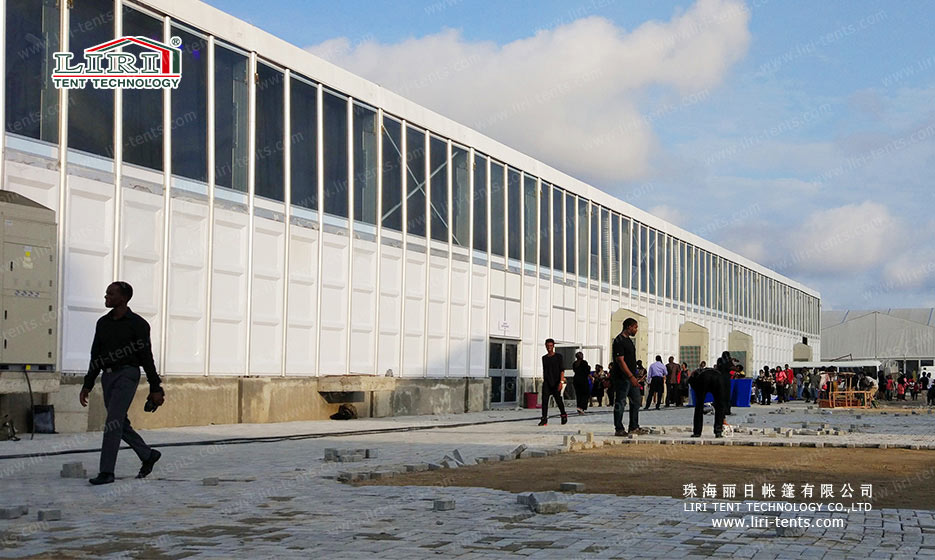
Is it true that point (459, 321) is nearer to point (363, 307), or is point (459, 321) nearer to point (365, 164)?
point (363, 307)

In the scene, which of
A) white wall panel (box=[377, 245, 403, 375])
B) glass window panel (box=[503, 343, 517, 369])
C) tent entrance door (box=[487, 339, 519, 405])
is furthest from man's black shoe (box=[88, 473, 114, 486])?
glass window panel (box=[503, 343, 517, 369])

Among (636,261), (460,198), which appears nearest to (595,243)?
(636,261)

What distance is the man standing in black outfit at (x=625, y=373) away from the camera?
17.9 meters


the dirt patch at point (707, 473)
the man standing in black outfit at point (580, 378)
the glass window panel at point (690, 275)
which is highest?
the glass window panel at point (690, 275)

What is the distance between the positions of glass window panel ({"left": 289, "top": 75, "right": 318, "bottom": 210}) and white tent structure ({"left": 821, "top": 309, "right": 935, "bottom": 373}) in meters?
82.3

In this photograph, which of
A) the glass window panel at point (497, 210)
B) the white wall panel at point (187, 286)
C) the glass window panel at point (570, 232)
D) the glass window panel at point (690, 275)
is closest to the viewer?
the white wall panel at point (187, 286)

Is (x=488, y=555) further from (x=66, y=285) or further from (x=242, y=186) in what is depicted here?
(x=242, y=186)

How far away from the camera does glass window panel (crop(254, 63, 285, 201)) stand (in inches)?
945

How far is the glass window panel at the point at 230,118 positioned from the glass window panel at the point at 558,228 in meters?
19.5

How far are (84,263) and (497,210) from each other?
1942cm

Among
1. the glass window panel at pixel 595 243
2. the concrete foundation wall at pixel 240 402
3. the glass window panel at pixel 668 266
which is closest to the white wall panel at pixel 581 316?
the glass window panel at pixel 595 243

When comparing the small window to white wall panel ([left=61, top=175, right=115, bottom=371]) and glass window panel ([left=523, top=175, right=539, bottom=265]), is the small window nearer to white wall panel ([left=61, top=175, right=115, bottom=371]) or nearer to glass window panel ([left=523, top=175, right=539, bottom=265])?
glass window panel ([left=523, top=175, right=539, bottom=265])

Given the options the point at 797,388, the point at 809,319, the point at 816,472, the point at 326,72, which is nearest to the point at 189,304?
the point at 326,72

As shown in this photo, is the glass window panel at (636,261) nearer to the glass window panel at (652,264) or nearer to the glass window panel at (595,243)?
the glass window panel at (652,264)
